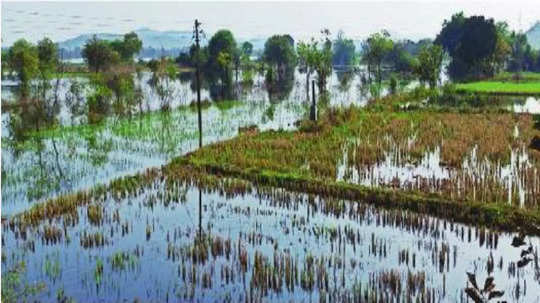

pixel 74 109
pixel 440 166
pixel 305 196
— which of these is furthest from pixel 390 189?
pixel 74 109

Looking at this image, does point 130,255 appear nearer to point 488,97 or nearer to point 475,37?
point 488,97

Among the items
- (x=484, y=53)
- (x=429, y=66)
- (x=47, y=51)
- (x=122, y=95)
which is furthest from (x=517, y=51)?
(x=47, y=51)

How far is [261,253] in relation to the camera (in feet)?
47.3

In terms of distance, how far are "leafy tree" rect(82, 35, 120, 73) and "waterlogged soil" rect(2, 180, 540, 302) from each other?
186 feet

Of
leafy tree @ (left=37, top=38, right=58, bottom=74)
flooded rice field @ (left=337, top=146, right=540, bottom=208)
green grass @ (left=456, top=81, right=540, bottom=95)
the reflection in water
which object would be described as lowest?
flooded rice field @ (left=337, top=146, right=540, bottom=208)

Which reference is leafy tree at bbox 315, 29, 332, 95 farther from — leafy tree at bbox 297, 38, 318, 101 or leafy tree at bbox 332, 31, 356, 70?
leafy tree at bbox 332, 31, 356, 70

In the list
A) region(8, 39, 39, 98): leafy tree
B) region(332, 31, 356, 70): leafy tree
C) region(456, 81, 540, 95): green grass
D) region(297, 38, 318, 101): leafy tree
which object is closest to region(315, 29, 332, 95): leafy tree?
region(297, 38, 318, 101): leafy tree

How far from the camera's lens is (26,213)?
59.0 feet

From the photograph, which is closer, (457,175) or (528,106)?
(457,175)

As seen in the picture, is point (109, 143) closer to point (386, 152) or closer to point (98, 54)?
point (386, 152)

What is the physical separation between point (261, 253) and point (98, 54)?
64.1 metres

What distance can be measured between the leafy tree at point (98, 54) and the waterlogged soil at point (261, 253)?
56.7m

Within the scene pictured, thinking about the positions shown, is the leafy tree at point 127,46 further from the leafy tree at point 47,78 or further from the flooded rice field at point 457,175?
the flooded rice field at point 457,175

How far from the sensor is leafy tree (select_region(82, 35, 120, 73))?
7262cm
